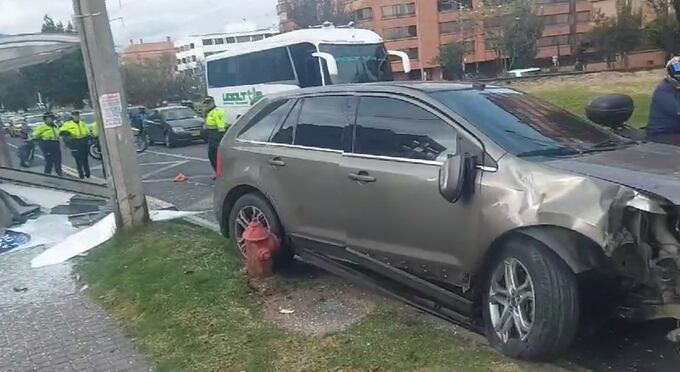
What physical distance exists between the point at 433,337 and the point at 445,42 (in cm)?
7456

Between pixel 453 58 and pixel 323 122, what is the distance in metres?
65.4

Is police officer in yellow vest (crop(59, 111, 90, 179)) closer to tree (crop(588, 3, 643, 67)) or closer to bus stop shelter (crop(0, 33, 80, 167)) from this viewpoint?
bus stop shelter (crop(0, 33, 80, 167))

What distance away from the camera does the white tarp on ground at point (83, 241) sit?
7.89 m

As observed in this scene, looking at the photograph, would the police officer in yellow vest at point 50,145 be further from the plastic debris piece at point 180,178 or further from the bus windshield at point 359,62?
the bus windshield at point 359,62

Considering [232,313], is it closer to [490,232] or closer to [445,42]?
[490,232]

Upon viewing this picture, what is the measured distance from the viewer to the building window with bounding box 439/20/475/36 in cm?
6988

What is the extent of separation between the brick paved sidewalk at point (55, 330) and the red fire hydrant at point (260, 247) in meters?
1.20

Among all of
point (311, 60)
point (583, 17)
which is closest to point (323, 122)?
point (311, 60)

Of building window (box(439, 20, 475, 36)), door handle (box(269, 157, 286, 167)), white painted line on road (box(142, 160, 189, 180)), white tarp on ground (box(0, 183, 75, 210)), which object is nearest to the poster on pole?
door handle (box(269, 157, 286, 167))

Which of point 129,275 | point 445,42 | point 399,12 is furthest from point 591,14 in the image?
point 129,275

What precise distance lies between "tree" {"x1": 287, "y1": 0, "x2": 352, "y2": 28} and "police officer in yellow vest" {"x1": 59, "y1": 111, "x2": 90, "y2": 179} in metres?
64.4

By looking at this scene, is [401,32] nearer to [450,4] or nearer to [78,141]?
[450,4]

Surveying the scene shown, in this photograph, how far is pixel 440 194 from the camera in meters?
4.36

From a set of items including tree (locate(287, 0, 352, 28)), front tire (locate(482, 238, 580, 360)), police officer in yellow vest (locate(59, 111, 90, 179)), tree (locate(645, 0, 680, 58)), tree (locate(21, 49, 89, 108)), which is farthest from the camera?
tree (locate(287, 0, 352, 28))
